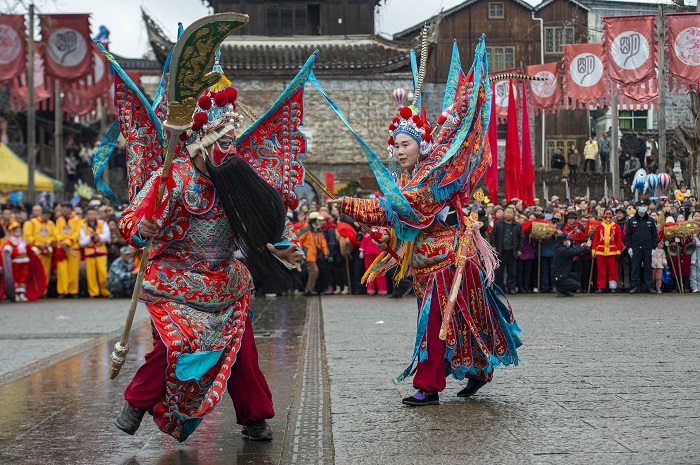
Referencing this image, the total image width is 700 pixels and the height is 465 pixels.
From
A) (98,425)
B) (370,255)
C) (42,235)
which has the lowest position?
(98,425)

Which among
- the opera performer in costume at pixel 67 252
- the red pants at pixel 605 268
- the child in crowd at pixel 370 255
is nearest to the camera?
the child in crowd at pixel 370 255

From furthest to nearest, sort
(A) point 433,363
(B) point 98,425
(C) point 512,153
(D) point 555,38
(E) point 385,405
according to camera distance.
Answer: (D) point 555,38 → (C) point 512,153 → (A) point 433,363 → (E) point 385,405 → (B) point 98,425

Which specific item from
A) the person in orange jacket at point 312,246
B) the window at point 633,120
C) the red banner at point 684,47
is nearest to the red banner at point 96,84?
the person in orange jacket at point 312,246

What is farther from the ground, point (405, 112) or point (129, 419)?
point (405, 112)

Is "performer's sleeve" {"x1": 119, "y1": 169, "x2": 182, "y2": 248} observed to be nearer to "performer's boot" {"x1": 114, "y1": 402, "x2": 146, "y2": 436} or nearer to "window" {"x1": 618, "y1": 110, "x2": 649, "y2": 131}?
"performer's boot" {"x1": 114, "y1": 402, "x2": 146, "y2": 436}

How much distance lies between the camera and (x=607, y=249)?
18.0 metres

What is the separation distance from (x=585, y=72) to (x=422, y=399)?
17596 millimetres

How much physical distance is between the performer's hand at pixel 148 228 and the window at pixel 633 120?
137ft

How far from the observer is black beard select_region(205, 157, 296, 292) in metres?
5.49

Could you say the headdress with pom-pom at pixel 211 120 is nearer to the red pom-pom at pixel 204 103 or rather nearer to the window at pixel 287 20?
the red pom-pom at pixel 204 103

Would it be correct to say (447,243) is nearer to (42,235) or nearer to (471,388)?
(471,388)

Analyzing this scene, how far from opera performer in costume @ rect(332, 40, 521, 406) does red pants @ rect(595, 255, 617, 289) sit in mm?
11674

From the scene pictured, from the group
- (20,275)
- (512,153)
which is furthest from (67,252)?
(512,153)

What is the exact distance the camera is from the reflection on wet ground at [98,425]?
5348 millimetres
